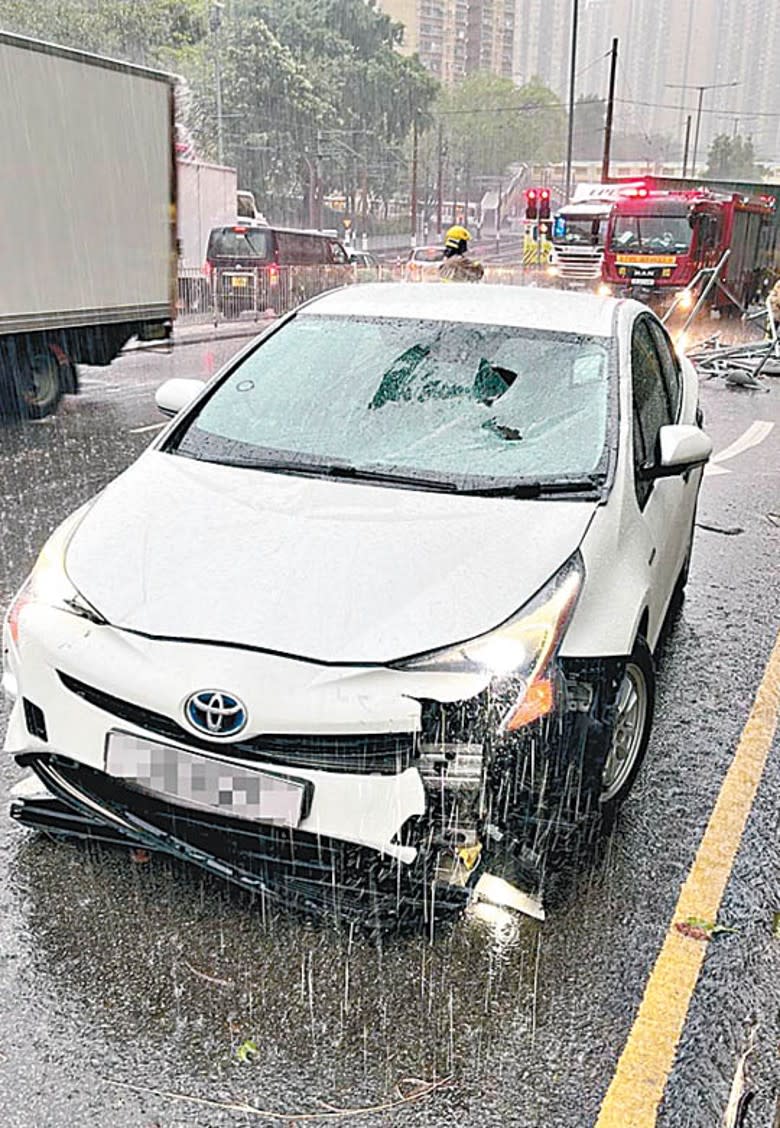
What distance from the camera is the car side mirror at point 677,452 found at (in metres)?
4.07

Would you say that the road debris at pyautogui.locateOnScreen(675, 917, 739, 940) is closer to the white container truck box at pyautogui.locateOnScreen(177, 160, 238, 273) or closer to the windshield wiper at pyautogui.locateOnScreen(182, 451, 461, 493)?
the windshield wiper at pyautogui.locateOnScreen(182, 451, 461, 493)

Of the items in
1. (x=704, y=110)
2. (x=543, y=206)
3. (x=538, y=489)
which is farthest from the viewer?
(x=704, y=110)

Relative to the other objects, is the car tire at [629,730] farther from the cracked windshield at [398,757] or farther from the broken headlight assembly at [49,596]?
the broken headlight assembly at [49,596]

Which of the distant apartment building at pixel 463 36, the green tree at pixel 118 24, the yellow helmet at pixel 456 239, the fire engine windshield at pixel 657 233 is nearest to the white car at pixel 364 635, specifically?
the yellow helmet at pixel 456 239

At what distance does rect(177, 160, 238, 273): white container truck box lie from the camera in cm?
2923

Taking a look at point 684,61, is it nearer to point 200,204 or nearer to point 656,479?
point 200,204

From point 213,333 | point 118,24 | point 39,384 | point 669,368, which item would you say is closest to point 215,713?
point 669,368

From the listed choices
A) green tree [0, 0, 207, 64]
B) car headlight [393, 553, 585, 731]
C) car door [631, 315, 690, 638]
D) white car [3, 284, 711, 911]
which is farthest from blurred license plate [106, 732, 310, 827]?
green tree [0, 0, 207, 64]

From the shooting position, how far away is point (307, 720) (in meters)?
2.83

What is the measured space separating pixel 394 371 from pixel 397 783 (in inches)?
77.4

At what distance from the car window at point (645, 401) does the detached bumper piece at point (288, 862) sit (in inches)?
64.8

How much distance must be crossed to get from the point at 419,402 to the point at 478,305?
0.68 meters

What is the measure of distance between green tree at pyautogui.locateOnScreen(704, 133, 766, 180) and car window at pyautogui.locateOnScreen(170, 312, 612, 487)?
112 m

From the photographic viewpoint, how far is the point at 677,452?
4074 mm
